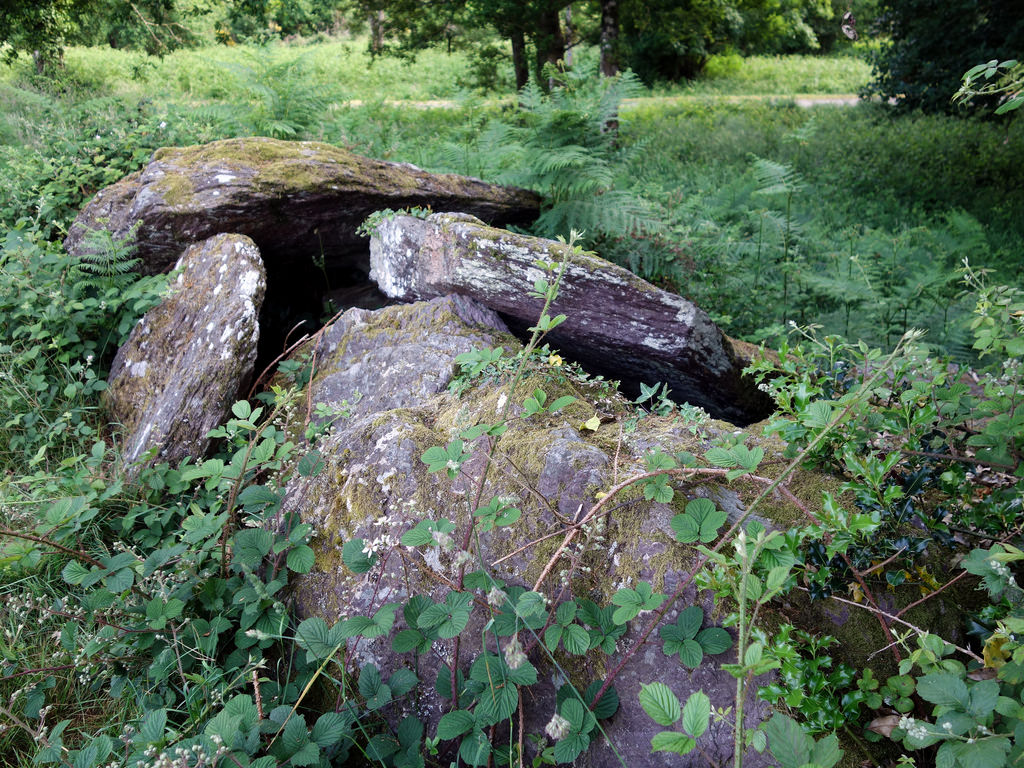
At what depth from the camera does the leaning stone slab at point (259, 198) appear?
13.5 ft

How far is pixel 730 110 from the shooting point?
591 inches

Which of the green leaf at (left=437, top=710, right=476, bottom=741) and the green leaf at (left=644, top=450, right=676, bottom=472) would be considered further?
the green leaf at (left=644, top=450, right=676, bottom=472)

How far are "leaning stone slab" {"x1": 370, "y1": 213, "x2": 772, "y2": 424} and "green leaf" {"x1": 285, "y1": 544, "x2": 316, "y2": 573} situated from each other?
6.40ft

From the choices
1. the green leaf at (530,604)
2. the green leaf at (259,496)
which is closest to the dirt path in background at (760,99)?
the green leaf at (259,496)

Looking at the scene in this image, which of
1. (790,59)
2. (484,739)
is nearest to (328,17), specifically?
(484,739)

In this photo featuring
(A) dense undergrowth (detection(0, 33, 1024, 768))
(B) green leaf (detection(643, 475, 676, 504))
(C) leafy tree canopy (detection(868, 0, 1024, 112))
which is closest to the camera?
(A) dense undergrowth (detection(0, 33, 1024, 768))

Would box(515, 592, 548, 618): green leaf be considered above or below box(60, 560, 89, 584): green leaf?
above

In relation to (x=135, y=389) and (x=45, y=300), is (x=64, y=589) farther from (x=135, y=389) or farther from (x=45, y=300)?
(x=45, y=300)

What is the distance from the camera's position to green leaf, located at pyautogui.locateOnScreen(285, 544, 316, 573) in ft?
6.50

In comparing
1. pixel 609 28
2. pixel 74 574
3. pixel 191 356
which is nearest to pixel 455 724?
pixel 74 574

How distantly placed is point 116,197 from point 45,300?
0.84 m

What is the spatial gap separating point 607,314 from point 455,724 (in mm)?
2400

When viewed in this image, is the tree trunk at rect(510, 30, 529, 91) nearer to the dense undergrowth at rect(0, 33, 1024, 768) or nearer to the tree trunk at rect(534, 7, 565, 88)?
the tree trunk at rect(534, 7, 565, 88)

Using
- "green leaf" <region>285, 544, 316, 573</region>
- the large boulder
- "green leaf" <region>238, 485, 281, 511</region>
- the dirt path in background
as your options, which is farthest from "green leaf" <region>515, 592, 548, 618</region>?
the dirt path in background
